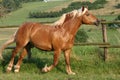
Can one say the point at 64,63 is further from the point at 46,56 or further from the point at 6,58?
the point at 6,58

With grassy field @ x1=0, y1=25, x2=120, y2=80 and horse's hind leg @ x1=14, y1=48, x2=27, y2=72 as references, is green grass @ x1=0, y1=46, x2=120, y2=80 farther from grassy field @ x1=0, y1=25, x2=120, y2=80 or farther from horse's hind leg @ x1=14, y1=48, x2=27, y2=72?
horse's hind leg @ x1=14, y1=48, x2=27, y2=72

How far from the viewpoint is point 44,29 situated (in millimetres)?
8273

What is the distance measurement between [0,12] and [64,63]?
437 cm

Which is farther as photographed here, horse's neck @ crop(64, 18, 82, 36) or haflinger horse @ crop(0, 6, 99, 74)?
horse's neck @ crop(64, 18, 82, 36)

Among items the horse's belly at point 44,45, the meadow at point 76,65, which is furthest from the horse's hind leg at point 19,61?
the horse's belly at point 44,45

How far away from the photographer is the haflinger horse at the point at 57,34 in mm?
7969

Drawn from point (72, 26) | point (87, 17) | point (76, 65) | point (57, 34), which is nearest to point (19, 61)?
point (57, 34)

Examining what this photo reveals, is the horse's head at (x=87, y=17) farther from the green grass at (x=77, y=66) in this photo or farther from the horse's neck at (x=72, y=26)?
the green grass at (x=77, y=66)

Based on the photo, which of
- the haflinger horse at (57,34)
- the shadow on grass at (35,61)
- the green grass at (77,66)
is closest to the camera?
the haflinger horse at (57,34)

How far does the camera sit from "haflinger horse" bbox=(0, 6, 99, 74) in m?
7.97

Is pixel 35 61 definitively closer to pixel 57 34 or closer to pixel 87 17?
pixel 57 34

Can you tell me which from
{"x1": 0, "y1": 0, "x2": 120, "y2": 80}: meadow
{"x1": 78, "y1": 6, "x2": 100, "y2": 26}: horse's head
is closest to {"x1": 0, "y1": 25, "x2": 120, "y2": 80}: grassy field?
{"x1": 0, "y1": 0, "x2": 120, "y2": 80}: meadow

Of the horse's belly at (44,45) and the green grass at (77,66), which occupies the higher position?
the horse's belly at (44,45)

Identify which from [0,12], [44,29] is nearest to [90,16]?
[44,29]
